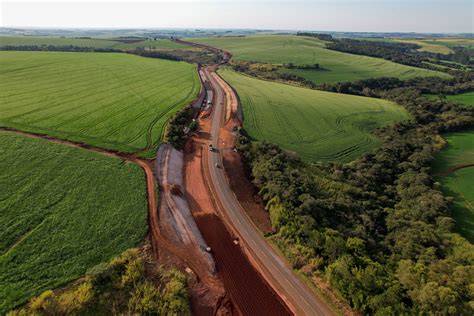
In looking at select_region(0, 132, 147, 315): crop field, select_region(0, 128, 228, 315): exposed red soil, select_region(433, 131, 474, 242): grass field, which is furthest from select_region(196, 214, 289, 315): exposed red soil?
select_region(433, 131, 474, 242): grass field

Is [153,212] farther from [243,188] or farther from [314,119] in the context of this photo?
[314,119]

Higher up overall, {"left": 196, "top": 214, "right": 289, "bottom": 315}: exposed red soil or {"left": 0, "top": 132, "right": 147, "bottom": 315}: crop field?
{"left": 0, "top": 132, "right": 147, "bottom": 315}: crop field

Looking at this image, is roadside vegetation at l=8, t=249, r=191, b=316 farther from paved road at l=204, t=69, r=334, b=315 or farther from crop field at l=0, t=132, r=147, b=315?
paved road at l=204, t=69, r=334, b=315

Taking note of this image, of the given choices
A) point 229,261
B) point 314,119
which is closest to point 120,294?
point 229,261

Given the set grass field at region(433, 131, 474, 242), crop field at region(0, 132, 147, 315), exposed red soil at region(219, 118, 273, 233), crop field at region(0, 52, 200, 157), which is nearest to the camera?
crop field at region(0, 132, 147, 315)

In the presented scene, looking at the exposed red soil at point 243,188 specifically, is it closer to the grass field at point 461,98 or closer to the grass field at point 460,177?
the grass field at point 460,177
